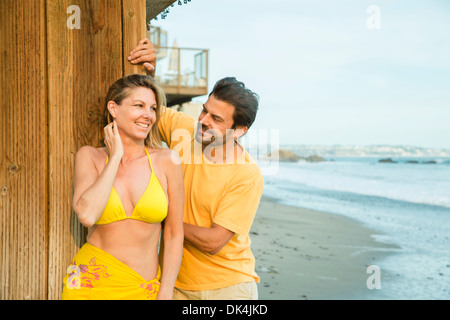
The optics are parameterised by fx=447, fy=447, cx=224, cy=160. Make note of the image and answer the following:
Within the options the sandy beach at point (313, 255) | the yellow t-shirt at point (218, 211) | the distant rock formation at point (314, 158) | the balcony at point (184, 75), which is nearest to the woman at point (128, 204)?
the yellow t-shirt at point (218, 211)

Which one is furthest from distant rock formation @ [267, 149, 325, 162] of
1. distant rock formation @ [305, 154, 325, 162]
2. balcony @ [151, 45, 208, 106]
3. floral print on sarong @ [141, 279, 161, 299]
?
floral print on sarong @ [141, 279, 161, 299]

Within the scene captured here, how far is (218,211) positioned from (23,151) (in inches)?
39.8

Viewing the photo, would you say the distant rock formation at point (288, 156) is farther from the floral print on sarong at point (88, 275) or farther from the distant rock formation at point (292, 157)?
the floral print on sarong at point (88, 275)

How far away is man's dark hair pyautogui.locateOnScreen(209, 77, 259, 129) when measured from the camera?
2.69 m

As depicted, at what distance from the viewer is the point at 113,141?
76.7 inches

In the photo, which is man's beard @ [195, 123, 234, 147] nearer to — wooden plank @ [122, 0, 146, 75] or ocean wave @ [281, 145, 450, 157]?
wooden plank @ [122, 0, 146, 75]

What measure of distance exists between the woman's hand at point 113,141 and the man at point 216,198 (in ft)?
1.34

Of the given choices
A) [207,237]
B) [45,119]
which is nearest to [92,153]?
[45,119]

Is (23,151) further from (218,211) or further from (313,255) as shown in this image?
(313,255)

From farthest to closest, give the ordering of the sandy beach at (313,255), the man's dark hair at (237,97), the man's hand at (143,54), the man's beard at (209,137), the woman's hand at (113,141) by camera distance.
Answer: the sandy beach at (313,255) → the man's dark hair at (237,97) → the man's beard at (209,137) → the man's hand at (143,54) → the woman's hand at (113,141)

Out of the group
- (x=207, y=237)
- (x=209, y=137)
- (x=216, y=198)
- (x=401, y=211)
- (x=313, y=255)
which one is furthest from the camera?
(x=401, y=211)

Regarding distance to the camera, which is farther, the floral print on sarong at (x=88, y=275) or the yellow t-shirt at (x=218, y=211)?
the yellow t-shirt at (x=218, y=211)

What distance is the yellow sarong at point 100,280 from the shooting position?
192 cm

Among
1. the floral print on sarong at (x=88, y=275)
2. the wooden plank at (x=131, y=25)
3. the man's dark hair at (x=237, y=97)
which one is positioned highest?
the wooden plank at (x=131, y=25)
